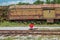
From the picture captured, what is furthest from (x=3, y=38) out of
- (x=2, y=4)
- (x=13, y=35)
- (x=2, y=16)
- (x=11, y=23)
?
(x=2, y=4)

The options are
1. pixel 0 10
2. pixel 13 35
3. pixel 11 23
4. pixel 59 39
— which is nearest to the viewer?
pixel 59 39

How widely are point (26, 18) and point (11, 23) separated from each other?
121 cm

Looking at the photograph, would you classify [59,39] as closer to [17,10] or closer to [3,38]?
[3,38]

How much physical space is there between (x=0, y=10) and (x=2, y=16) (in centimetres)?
58

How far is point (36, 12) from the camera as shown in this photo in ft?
54.2

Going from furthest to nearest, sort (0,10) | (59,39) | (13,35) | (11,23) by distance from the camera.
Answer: (0,10)
(11,23)
(13,35)
(59,39)

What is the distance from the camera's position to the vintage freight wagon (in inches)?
639

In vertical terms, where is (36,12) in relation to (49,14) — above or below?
above

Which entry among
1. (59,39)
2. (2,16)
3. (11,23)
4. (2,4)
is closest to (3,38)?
(59,39)

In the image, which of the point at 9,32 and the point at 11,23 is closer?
the point at 9,32

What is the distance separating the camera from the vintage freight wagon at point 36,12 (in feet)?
53.3

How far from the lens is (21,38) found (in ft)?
34.7

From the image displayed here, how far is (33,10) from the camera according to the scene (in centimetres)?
1652

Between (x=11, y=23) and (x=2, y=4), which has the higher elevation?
(x=2, y=4)
